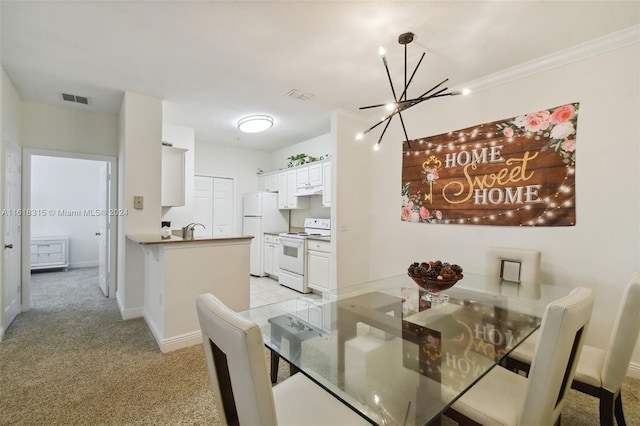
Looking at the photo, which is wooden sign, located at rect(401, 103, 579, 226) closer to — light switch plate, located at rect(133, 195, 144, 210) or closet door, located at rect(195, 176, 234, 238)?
light switch plate, located at rect(133, 195, 144, 210)

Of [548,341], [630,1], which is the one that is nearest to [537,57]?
[630,1]

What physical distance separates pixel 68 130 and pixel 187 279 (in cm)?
277

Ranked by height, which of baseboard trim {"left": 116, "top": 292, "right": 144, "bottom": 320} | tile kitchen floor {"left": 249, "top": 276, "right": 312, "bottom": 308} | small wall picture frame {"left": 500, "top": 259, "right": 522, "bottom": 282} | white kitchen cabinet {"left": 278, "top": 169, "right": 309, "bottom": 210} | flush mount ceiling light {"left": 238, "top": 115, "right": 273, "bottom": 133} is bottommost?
tile kitchen floor {"left": 249, "top": 276, "right": 312, "bottom": 308}

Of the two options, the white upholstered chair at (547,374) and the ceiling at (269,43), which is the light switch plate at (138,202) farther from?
the white upholstered chair at (547,374)

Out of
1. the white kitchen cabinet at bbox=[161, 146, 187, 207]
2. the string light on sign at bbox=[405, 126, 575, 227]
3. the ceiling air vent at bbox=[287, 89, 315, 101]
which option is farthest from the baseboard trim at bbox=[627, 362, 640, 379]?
the white kitchen cabinet at bbox=[161, 146, 187, 207]

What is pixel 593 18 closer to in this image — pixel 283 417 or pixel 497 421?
pixel 497 421

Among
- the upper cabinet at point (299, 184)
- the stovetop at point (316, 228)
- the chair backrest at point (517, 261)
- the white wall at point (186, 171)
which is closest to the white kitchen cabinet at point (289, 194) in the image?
the upper cabinet at point (299, 184)

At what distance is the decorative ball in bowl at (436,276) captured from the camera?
1.72m

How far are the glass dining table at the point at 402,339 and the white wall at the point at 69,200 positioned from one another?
6141 millimetres

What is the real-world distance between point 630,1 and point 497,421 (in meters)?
2.61

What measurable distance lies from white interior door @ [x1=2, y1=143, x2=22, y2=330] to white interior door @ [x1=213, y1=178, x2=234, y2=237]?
2.65 meters

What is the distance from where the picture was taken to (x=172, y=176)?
3.80 m

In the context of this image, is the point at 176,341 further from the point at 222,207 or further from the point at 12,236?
the point at 222,207

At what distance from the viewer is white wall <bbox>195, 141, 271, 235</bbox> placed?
5371mm
